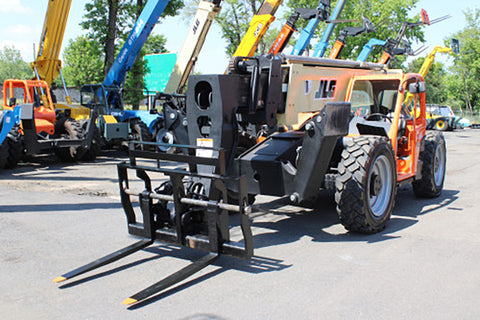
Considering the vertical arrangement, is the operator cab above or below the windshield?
below

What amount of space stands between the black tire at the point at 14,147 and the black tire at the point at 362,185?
9.39m

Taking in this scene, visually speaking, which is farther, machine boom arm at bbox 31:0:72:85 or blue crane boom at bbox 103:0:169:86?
blue crane boom at bbox 103:0:169:86

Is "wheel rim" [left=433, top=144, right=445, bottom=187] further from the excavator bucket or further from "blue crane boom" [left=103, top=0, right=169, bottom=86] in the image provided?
"blue crane boom" [left=103, top=0, right=169, bottom=86]

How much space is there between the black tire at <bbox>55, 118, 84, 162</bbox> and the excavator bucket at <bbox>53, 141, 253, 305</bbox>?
9197 millimetres

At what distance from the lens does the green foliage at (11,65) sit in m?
112

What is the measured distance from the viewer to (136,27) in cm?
1634

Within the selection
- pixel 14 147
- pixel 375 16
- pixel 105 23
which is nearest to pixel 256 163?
pixel 14 147

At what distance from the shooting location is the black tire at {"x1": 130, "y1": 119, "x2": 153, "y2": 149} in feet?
52.1

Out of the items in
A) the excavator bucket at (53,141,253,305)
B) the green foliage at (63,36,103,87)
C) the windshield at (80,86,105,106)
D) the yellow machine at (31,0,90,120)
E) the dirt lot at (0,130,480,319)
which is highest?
the green foliage at (63,36,103,87)

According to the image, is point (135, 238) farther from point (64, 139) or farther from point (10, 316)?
point (64, 139)

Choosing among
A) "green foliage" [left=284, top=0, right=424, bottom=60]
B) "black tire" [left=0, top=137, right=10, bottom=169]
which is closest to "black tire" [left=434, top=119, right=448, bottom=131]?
"green foliage" [left=284, top=0, right=424, bottom=60]

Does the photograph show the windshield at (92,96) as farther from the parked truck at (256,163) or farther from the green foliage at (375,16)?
the green foliage at (375,16)

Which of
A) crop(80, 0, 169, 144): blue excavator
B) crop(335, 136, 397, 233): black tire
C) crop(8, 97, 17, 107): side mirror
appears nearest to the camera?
crop(335, 136, 397, 233): black tire

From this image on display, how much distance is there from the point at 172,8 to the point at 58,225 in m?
18.9
